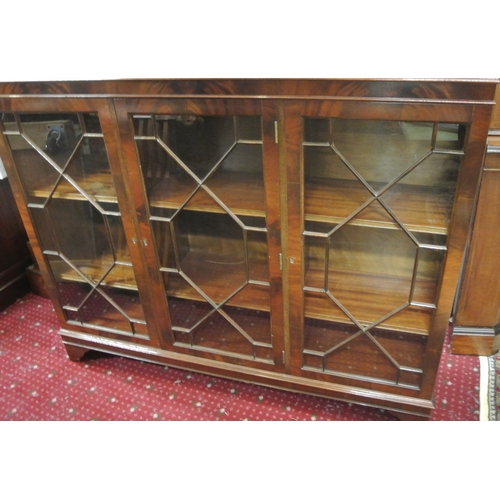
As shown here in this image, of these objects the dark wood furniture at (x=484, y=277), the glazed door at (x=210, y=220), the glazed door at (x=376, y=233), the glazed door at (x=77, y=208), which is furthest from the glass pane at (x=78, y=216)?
the dark wood furniture at (x=484, y=277)

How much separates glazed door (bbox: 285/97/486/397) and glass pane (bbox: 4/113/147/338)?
500mm

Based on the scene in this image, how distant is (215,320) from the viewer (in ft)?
3.98

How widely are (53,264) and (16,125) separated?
0.42 m

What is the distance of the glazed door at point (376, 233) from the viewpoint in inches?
31.7

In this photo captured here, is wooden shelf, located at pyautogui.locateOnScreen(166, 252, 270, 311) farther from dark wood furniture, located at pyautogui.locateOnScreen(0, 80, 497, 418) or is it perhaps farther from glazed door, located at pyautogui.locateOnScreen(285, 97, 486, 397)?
glazed door, located at pyautogui.locateOnScreen(285, 97, 486, 397)

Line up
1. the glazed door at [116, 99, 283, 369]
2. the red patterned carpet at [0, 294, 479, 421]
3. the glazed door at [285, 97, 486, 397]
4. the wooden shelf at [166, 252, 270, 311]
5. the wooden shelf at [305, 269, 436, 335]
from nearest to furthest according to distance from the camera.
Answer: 1. the glazed door at [285, 97, 486, 397]
2. the glazed door at [116, 99, 283, 369]
3. the wooden shelf at [305, 269, 436, 335]
4. the wooden shelf at [166, 252, 270, 311]
5. the red patterned carpet at [0, 294, 479, 421]

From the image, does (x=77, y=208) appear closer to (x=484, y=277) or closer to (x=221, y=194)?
(x=221, y=194)

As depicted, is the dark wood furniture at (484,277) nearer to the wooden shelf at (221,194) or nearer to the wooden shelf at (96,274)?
the wooden shelf at (221,194)

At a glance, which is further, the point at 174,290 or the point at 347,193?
the point at 174,290

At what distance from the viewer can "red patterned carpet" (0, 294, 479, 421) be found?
Result: 1.23 meters

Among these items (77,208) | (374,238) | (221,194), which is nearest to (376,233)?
(374,238)

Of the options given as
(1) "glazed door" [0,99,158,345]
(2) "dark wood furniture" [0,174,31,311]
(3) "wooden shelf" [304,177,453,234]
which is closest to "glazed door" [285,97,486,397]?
(3) "wooden shelf" [304,177,453,234]

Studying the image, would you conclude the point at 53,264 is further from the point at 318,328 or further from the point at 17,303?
the point at 318,328

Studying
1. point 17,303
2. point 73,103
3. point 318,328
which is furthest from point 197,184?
point 17,303
